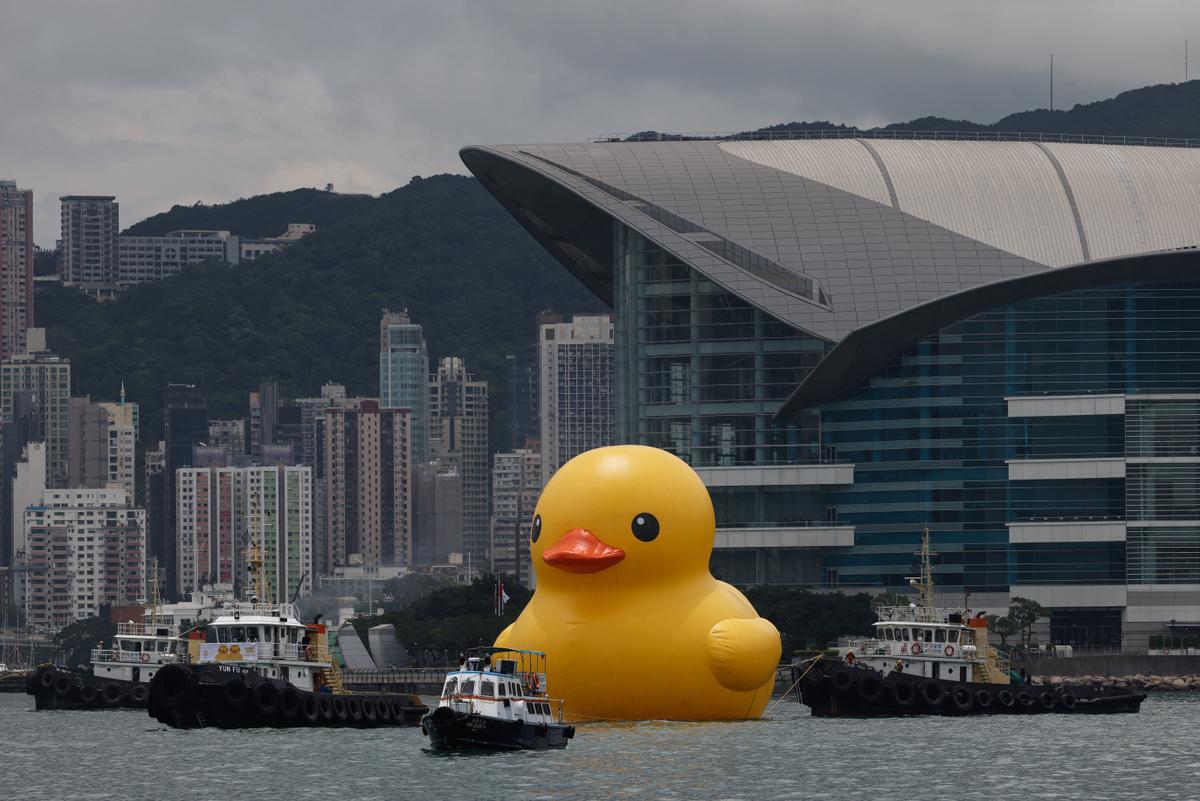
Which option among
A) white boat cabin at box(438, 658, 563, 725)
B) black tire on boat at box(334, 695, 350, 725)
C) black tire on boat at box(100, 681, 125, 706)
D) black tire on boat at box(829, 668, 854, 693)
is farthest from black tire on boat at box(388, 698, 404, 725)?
black tire on boat at box(100, 681, 125, 706)

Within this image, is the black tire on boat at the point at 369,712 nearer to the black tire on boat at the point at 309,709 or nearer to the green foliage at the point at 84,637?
the black tire on boat at the point at 309,709

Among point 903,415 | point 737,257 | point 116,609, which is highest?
point 737,257

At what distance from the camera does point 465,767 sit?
5481cm

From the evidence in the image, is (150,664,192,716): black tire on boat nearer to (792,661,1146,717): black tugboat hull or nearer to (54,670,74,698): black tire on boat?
(792,661,1146,717): black tugboat hull

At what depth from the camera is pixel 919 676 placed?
73.0 m

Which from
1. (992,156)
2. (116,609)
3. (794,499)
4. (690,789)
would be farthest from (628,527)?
(116,609)

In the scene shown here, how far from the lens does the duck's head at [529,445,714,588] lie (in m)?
59.6

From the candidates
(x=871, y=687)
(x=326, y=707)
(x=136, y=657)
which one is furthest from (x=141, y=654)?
(x=871, y=687)

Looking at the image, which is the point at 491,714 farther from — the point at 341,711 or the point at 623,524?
the point at 341,711

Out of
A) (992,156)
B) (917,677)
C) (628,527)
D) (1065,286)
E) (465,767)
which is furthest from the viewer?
(992,156)

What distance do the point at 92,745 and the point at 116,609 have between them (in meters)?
119

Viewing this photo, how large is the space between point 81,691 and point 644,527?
3416 centimetres

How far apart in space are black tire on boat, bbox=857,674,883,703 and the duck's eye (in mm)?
14988

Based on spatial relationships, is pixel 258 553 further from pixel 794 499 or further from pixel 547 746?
pixel 794 499
